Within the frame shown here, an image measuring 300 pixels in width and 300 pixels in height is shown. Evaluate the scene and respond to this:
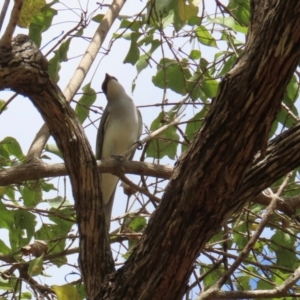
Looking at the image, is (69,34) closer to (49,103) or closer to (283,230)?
(49,103)

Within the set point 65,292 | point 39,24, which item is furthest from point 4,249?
point 39,24

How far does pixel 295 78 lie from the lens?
2994 millimetres

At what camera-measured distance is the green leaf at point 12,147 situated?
2.92m

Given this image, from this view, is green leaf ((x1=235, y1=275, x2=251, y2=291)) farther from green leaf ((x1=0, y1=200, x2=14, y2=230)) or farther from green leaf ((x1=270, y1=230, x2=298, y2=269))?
green leaf ((x1=0, y1=200, x2=14, y2=230))

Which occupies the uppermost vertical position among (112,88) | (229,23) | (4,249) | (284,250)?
(112,88)

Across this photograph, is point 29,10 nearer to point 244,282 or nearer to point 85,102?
point 85,102

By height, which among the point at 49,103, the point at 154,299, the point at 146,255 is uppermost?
the point at 49,103

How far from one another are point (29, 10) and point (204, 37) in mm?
891

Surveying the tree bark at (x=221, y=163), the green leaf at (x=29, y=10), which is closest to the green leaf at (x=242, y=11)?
the green leaf at (x=29, y=10)

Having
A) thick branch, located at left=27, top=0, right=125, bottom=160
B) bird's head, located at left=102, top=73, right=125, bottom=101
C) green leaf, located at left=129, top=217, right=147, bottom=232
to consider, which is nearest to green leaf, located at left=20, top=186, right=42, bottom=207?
thick branch, located at left=27, top=0, right=125, bottom=160

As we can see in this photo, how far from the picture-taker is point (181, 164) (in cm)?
187

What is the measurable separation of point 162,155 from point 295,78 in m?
0.76

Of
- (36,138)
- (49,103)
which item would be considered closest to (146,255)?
(49,103)

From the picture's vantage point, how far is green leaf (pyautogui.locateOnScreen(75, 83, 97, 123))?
10.8 feet
